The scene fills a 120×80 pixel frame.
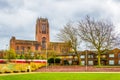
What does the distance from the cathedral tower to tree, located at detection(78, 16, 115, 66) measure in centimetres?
9362

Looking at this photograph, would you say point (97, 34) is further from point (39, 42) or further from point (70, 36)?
point (39, 42)

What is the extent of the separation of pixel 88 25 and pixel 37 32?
Result: 98204mm

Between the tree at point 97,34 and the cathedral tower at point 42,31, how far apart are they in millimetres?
93619

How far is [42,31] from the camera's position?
176m

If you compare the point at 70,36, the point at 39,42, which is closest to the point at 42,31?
the point at 39,42

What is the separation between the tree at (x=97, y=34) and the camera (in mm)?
75375

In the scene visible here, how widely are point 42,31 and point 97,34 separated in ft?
333

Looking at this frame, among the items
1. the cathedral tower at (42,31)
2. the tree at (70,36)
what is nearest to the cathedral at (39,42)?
the cathedral tower at (42,31)

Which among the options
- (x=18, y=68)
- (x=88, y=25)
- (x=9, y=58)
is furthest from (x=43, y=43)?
(x=18, y=68)

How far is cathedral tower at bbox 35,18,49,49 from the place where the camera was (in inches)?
6806

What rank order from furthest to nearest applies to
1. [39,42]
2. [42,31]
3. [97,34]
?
[42,31]
[39,42]
[97,34]

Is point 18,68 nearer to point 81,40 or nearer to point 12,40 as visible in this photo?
point 81,40

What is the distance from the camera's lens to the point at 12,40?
15912cm

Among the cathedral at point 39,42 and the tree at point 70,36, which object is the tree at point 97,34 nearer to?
the tree at point 70,36
